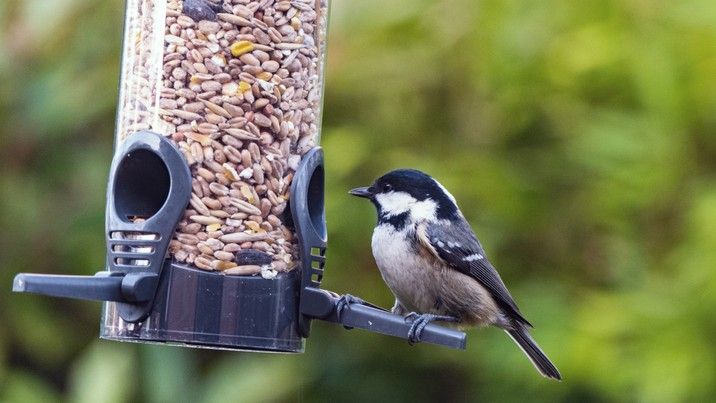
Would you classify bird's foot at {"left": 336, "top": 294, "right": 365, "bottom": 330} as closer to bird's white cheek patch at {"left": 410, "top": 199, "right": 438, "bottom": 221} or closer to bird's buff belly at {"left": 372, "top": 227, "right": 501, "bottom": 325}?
bird's buff belly at {"left": 372, "top": 227, "right": 501, "bottom": 325}

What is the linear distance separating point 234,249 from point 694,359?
201cm

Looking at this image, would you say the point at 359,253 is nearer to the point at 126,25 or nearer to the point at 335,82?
the point at 335,82

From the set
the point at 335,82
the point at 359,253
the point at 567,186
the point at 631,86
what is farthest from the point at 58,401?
the point at 631,86

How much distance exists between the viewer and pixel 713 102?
4.36 m

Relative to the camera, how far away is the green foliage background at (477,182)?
4.29 m

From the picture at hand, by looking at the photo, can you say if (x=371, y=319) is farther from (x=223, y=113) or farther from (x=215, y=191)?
(x=223, y=113)

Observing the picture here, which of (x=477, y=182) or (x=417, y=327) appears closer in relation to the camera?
(x=417, y=327)

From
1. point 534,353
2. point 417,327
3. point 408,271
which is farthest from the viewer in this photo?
point 534,353

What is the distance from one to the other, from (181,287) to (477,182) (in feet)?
6.16

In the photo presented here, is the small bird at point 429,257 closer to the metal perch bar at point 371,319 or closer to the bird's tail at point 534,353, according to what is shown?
the bird's tail at point 534,353

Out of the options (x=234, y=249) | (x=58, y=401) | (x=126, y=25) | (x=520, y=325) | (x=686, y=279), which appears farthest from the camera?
(x=58, y=401)

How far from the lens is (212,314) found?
117 inches

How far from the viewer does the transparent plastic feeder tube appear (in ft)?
9.96

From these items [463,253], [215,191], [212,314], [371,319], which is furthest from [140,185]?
[463,253]
